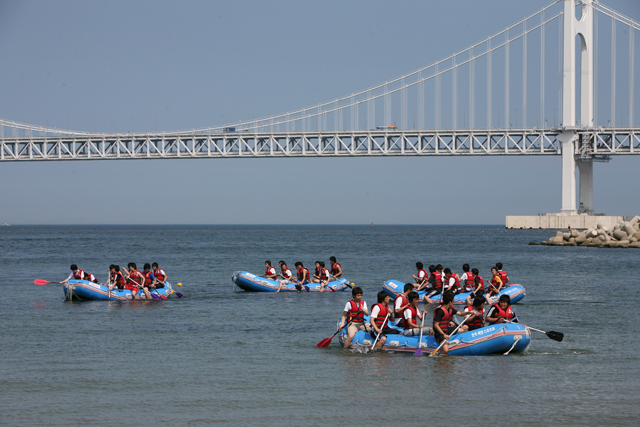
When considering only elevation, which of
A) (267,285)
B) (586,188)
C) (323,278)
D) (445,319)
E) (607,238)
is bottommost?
(267,285)

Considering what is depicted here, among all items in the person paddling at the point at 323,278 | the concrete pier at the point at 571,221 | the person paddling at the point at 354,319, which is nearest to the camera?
the person paddling at the point at 354,319

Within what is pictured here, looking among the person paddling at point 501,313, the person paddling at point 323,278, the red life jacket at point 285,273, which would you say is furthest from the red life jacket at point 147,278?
the person paddling at point 501,313

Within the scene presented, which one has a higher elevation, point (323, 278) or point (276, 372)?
point (323, 278)

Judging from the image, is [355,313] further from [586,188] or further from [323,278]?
[586,188]

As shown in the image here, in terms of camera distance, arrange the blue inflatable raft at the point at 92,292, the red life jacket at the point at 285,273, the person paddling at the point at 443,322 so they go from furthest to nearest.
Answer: the red life jacket at the point at 285,273, the blue inflatable raft at the point at 92,292, the person paddling at the point at 443,322

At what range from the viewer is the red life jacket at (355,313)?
13.3 meters

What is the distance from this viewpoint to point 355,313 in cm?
1329

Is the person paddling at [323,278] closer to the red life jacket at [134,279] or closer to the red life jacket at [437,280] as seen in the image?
the red life jacket at [437,280]

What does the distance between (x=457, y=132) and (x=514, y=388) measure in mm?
67841

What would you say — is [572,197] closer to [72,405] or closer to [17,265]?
[17,265]

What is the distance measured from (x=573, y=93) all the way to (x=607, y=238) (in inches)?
854

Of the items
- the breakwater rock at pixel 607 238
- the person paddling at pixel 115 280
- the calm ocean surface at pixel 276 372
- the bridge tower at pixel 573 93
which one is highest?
the bridge tower at pixel 573 93

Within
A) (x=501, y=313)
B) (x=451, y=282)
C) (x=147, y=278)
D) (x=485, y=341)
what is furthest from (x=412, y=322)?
(x=147, y=278)

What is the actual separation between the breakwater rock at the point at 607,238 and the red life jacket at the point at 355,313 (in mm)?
43638
